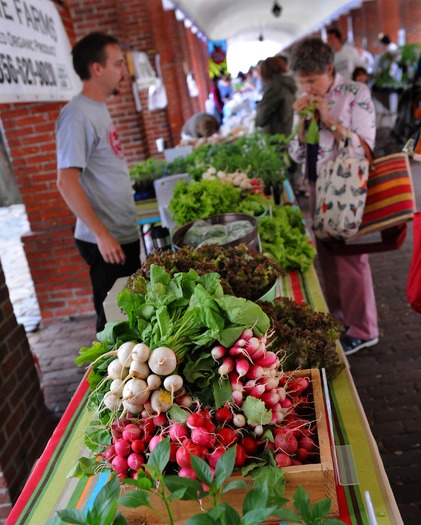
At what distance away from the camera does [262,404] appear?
1.38 meters

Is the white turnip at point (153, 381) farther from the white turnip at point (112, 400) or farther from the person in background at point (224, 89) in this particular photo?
the person in background at point (224, 89)

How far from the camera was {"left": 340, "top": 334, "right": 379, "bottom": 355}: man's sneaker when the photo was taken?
427cm

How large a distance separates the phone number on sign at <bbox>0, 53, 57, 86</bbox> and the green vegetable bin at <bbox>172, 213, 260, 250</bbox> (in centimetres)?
159

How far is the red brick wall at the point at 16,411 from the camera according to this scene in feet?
9.81

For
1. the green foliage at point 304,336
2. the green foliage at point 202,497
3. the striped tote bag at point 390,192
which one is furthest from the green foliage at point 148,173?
the green foliage at point 202,497

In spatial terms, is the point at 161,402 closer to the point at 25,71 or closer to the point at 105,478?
the point at 105,478

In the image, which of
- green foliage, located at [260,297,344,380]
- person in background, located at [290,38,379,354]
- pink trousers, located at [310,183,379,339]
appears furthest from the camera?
pink trousers, located at [310,183,379,339]

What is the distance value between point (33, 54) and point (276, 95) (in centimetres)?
396

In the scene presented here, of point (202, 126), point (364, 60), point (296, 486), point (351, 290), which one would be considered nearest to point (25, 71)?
point (351, 290)

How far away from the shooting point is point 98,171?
3.61 metres

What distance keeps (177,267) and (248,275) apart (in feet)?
0.90

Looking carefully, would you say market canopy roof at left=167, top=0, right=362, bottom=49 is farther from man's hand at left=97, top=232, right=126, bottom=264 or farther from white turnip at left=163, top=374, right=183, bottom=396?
white turnip at left=163, top=374, right=183, bottom=396

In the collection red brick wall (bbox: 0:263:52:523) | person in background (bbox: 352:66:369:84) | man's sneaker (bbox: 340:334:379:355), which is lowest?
man's sneaker (bbox: 340:334:379:355)

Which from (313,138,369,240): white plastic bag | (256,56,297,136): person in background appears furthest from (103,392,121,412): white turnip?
(256,56,297,136): person in background
